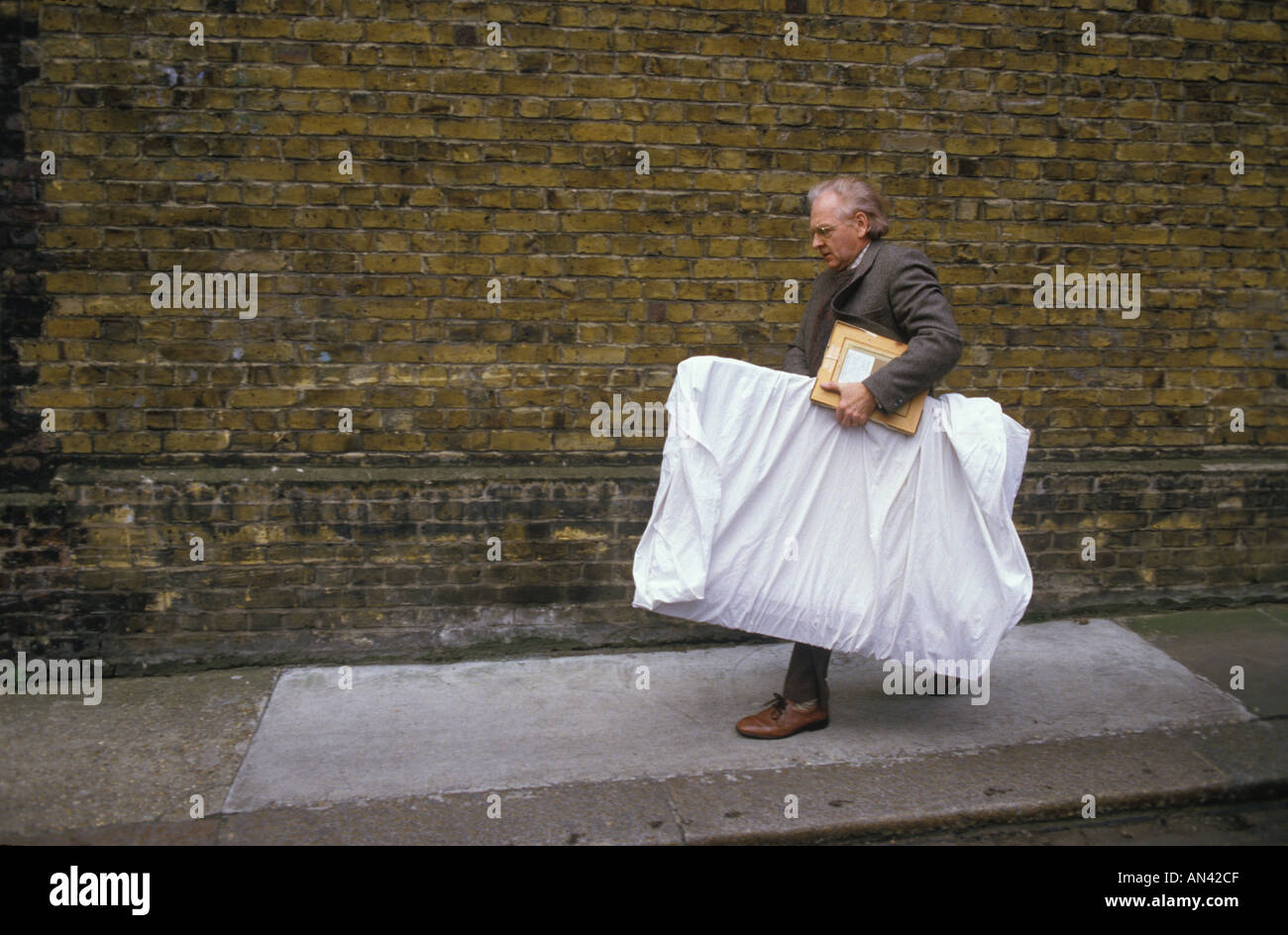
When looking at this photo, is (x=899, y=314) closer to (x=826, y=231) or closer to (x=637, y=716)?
(x=826, y=231)

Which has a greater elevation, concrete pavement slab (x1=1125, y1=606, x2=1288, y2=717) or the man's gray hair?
the man's gray hair

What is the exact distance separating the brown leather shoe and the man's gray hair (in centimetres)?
179

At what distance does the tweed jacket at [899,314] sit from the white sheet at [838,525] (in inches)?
8.5

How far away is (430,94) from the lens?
486cm

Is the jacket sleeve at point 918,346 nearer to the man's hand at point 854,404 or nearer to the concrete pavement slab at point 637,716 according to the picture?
the man's hand at point 854,404

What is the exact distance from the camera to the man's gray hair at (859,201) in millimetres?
4113

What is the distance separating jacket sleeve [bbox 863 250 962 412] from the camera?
3895 mm

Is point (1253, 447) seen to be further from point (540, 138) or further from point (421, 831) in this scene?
point (421, 831)

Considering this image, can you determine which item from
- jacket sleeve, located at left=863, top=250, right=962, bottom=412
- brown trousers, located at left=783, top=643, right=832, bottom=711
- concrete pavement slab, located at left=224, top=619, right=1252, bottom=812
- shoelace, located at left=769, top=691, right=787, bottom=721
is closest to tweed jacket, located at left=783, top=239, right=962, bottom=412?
jacket sleeve, located at left=863, top=250, right=962, bottom=412

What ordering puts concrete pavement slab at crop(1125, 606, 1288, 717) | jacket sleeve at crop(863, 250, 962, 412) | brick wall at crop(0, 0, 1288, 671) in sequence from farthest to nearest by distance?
brick wall at crop(0, 0, 1288, 671)
concrete pavement slab at crop(1125, 606, 1288, 717)
jacket sleeve at crop(863, 250, 962, 412)

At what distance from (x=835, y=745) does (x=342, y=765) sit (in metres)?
1.78

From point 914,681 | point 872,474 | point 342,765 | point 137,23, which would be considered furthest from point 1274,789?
point 137,23

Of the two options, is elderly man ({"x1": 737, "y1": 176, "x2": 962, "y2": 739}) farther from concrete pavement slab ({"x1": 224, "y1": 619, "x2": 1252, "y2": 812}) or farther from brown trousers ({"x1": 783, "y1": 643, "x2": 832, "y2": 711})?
concrete pavement slab ({"x1": 224, "y1": 619, "x2": 1252, "y2": 812})

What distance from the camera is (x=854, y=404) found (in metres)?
3.94
